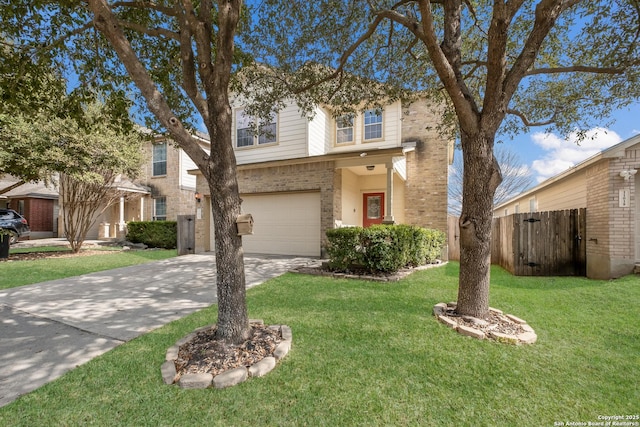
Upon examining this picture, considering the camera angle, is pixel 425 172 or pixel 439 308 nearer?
pixel 439 308

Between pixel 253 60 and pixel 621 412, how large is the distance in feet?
24.5

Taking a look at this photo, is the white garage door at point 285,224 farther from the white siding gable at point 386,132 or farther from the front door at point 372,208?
the white siding gable at point 386,132

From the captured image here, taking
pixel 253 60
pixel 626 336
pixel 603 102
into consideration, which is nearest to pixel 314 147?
pixel 253 60

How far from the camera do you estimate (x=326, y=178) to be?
968 centimetres

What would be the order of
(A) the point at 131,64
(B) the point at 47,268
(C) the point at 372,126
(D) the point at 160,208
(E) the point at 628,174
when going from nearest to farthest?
1. (A) the point at 131,64
2. (E) the point at 628,174
3. (B) the point at 47,268
4. (C) the point at 372,126
5. (D) the point at 160,208

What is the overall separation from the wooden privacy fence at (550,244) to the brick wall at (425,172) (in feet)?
9.02

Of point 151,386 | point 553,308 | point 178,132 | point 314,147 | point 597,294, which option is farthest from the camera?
point 314,147

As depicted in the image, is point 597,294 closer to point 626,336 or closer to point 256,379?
point 626,336

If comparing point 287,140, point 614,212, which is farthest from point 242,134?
point 614,212

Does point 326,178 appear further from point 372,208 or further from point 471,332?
point 471,332

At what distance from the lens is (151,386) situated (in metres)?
2.50

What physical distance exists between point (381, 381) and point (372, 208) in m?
10.1

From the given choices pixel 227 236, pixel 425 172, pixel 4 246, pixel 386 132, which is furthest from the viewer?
pixel 386 132

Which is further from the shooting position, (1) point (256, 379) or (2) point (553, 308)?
(2) point (553, 308)
